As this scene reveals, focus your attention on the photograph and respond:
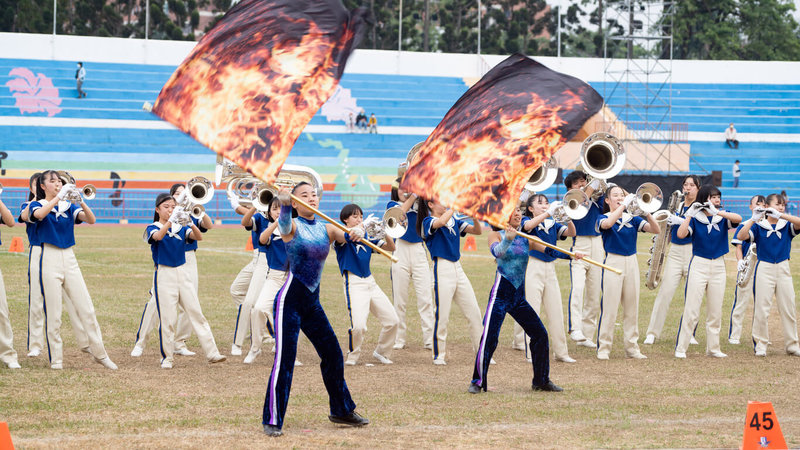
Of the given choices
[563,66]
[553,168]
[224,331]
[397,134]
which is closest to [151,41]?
[397,134]

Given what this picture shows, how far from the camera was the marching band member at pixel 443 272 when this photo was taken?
10.3 metres

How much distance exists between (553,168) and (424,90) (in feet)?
121

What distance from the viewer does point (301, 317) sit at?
7.18 metres

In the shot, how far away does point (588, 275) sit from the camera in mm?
12188

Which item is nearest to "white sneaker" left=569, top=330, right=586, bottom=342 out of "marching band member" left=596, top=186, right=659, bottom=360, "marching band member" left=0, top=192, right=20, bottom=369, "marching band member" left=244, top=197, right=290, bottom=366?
"marching band member" left=596, top=186, right=659, bottom=360

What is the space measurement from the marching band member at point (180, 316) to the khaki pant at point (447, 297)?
2.36 meters

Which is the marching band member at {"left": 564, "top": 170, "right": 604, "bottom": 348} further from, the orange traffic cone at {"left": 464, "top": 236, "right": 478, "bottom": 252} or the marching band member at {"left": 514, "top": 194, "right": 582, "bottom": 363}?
the orange traffic cone at {"left": 464, "top": 236, "right": 478, "bottom": 252}

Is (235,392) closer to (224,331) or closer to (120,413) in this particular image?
(120,413)

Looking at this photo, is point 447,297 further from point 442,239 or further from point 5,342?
point 5,342

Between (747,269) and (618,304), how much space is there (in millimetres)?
1918

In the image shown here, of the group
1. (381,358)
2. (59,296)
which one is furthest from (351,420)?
(59,296)

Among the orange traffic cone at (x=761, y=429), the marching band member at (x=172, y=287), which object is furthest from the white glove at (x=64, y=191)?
the orange traffic cone at (x=761, y=429)

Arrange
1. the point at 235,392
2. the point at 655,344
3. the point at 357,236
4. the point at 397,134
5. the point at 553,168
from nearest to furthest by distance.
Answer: the point at 357,236, the point at 235,392, the point at 553,168, the point at 655,344, the point at 397,134

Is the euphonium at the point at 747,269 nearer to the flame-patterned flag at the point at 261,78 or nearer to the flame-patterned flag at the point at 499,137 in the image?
the flame-patterned flag at the point at 499,137
